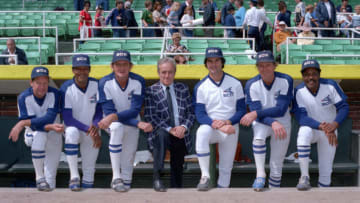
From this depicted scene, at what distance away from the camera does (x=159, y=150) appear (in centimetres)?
541

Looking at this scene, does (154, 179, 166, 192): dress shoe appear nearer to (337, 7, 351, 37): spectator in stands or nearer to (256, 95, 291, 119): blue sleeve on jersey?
(256, 95, 291, 119): blue sleeve on jersey

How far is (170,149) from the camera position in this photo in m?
5.43

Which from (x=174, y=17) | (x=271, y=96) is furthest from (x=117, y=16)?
(x=271, y=96)

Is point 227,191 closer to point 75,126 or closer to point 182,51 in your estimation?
point 75,126

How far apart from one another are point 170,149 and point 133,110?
0.58m

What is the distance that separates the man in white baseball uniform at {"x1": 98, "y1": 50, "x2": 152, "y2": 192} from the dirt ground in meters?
0.21

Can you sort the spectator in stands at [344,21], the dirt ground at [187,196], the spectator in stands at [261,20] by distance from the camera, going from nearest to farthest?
the dirt ground at [187,196], the spectator in stands at [261,20], the spectator in stands at [344,21]

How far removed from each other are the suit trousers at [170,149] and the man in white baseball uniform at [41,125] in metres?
1.03

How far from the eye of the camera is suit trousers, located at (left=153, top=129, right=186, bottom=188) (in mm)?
5367

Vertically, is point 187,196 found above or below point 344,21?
below

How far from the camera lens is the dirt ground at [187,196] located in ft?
16.5

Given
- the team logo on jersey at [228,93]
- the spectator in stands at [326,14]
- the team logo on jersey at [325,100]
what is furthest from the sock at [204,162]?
the spectator in stands at [326,14]

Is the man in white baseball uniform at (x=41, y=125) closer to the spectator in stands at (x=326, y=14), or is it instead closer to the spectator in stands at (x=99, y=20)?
the spectator in stands at (x=99, y=20)

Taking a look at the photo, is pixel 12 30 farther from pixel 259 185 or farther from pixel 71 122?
pixel 259 185
